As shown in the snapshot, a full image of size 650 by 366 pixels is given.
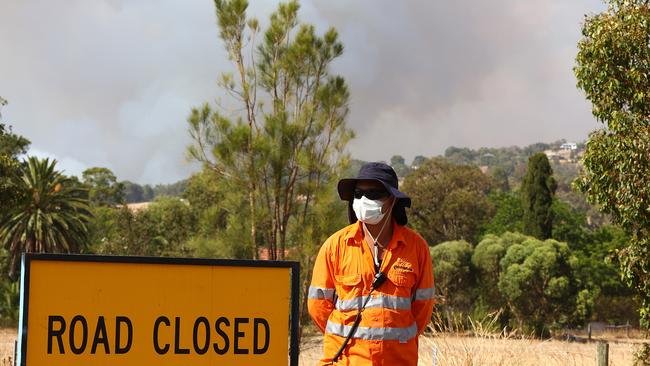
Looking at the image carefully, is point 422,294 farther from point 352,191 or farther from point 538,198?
point 538,198

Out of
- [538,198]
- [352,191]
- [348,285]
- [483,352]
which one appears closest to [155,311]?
[348,285]

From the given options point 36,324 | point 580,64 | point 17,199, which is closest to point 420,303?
point 36,324

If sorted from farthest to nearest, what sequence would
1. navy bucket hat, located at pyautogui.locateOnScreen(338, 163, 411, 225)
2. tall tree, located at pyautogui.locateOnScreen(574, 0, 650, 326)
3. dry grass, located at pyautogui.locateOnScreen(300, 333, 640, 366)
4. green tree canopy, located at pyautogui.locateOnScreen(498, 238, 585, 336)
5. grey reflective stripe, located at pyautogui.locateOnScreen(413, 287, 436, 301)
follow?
green tree canopy, located at pyautogui.locateOnScreen(498, 238, 585, 336), tall tree, located at pyautogui.locateOnScreen(574, 0, 650, 326), dry grass, located at pyautogui.locateOnScreen(300, 333, 640, 366), navy bucket hat, located at pyautogui.locateOnScreen(338, 163, 411, 225), grey reflective stripe, located at pyautogui.locateOnScreen(413, 287, 436, 301)

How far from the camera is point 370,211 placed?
558cm

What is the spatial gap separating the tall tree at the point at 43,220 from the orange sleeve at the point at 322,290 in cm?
4317

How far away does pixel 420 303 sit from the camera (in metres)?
5.55

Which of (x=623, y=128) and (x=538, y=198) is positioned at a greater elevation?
(x=538, y=198)

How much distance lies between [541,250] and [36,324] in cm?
3943

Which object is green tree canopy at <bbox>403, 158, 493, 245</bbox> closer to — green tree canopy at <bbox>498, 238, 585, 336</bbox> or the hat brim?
green tree canopy at <bbox>498, 238, 585, 336</bbox>

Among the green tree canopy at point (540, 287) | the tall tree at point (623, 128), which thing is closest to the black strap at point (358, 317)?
the tall tree at point (623, 128)

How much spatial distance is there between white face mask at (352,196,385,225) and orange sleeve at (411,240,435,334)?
0.97 ft

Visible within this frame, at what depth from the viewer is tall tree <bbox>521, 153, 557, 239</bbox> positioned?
164 feet

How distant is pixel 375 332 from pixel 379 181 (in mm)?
899

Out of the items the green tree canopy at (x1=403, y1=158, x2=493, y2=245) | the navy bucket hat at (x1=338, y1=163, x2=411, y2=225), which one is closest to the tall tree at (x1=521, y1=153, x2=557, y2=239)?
the green tree canopy at (x1=403, y1=158, x2=493, y2=245)
